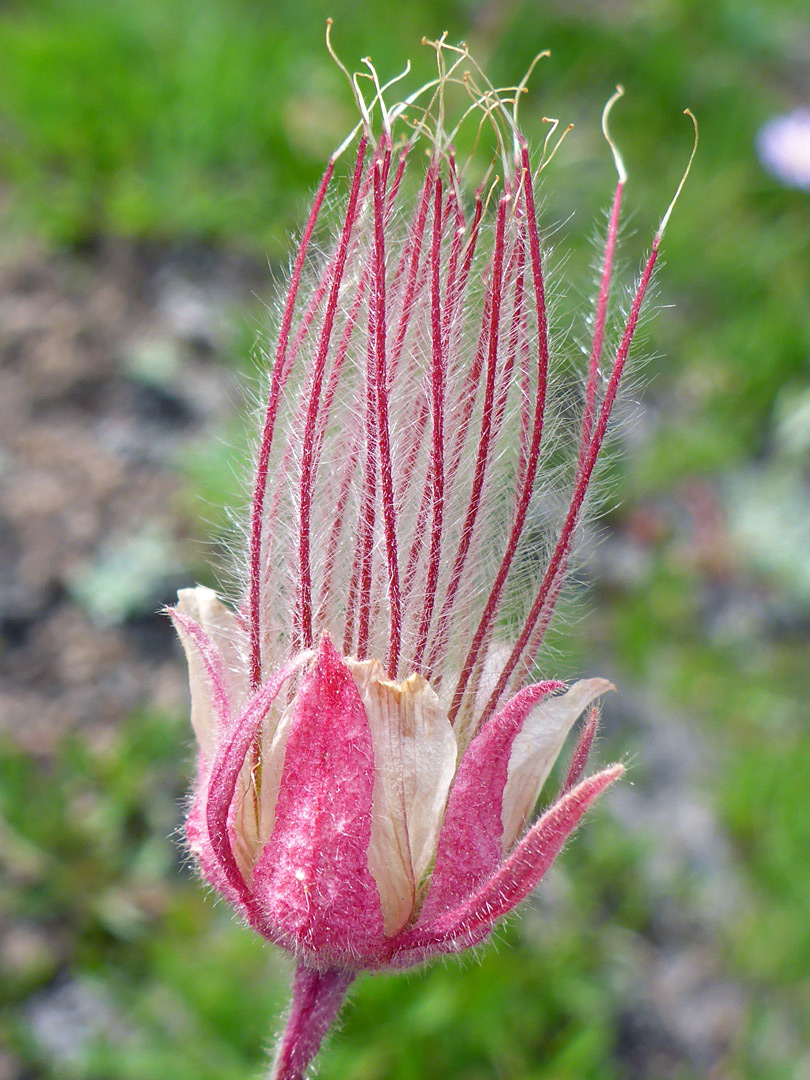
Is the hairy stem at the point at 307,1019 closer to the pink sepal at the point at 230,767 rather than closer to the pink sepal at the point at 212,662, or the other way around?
the pink sepal at the point at 230,767

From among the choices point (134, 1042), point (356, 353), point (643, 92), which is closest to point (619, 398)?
point (356, 353)

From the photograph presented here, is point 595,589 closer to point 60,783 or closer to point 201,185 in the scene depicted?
point 60,783

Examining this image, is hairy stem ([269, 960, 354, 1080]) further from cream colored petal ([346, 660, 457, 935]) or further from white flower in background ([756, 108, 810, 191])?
white flower in background ([756, 108, 810, 191])

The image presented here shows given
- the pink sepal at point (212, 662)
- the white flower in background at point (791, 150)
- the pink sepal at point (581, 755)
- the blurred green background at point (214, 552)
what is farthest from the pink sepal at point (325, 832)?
the white flower in background at point (791, 150)

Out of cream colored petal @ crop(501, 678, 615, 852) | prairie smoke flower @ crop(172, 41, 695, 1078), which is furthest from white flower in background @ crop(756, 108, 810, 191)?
cream colored petal @ crop(501, 678, 615, 852)

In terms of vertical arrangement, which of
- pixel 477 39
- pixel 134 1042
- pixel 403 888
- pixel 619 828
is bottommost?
pixel 134 1042
